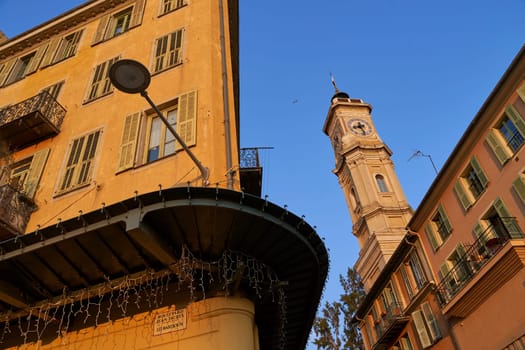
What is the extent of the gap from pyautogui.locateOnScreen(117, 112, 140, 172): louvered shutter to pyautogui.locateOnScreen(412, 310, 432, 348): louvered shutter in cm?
1842

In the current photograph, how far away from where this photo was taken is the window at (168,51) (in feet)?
38.7

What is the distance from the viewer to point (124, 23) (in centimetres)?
1544

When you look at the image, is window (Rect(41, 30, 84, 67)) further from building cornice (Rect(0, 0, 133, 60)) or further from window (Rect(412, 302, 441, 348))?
window (Rect(412, 302, 441, 348))

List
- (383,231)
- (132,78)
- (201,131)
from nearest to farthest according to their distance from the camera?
(132,78)
(201,131)
(383,231)

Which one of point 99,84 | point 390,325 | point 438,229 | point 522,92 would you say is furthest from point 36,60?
point 390,325

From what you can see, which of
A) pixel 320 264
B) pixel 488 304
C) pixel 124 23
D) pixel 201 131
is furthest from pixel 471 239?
pixel 124 23

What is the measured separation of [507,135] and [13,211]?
1751cm

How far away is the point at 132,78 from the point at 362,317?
28603mm

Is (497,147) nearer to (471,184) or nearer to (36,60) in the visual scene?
(471,184)

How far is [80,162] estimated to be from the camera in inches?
413

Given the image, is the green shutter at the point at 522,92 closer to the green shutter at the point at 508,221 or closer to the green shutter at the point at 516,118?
the green shutter at the point at 516,118

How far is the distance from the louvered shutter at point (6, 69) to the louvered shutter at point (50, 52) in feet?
6.43

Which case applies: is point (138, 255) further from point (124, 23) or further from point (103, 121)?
point (124, 23)

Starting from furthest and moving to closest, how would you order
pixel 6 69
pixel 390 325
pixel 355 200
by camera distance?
pixel 355 200
pixel 390 325
pixel 6 69
